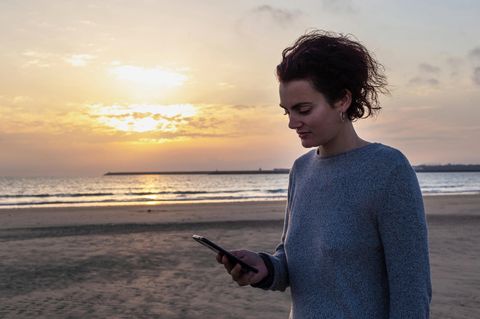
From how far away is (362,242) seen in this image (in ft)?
5.69

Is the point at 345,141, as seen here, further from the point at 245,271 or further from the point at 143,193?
the point at 143,193

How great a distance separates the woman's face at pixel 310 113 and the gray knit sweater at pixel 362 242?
11 centimetres

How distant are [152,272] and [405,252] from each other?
807cm

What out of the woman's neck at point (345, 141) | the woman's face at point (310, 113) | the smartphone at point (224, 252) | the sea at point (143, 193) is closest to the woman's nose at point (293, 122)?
the woman's face at point (310, 113)

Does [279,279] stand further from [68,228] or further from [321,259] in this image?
[68,228]

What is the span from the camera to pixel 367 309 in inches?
69.0

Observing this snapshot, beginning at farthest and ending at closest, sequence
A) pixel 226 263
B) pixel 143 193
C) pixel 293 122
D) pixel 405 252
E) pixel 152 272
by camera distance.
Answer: pixel 143 193, pixel 152 272, pixel 226 263, pixel 293 122, pixel 405 252

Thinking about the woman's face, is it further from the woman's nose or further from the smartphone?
the smartphone

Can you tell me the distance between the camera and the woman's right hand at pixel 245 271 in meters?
2.04

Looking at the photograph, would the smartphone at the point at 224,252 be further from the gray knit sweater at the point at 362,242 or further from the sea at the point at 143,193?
the sea at the point at 143,193

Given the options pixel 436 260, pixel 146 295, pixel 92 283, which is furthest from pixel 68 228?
pixel 436 260

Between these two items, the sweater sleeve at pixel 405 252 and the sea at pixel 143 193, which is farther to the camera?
the sea at pixel 143 193

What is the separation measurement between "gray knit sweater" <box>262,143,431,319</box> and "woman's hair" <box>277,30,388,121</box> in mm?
220

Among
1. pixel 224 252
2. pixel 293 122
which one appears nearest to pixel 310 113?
pixel 293 122
